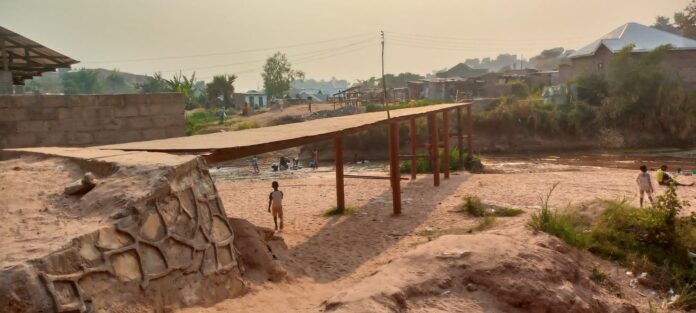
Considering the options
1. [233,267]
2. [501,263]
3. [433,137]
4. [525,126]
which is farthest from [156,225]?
[525,126]

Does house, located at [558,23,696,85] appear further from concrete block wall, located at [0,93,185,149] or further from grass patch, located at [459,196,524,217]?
concrete block wall, located at [0,93,185,149]

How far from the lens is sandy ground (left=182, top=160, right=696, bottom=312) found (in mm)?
7078

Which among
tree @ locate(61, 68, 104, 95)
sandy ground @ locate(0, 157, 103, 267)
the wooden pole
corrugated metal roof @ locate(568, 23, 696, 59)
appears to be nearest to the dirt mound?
sandy ground @ locate(0, 157, 103, 267)

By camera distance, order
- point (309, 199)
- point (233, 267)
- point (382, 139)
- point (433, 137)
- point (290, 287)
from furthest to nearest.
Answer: point (382, 139) → point (433, 137) → point (309, 199) → point (290, 287) → point (233, 267)

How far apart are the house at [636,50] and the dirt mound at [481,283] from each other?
31.5 m

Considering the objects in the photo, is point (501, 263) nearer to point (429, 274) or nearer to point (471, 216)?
point (429, 274)

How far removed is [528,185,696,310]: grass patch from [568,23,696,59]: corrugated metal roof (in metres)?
28.9

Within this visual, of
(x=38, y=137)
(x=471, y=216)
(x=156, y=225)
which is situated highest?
(x=38, y=137)

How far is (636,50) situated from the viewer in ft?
114

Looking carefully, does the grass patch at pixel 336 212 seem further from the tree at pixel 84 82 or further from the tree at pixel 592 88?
the tree at pixel 84 82

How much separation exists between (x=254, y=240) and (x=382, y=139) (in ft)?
84.6

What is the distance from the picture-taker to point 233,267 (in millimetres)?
6359

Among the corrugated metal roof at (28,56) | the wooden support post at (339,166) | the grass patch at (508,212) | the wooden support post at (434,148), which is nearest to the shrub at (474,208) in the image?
the grass patch at (508,212)

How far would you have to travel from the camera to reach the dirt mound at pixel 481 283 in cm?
609
